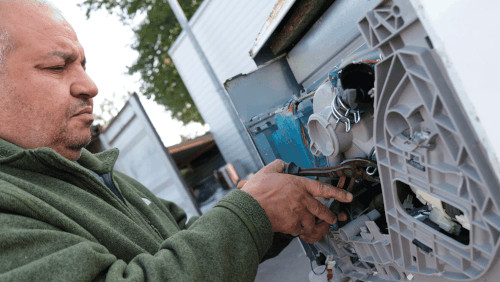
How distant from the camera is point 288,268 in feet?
11.0

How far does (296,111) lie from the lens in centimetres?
162

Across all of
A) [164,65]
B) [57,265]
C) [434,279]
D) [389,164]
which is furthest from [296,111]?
[164,65]

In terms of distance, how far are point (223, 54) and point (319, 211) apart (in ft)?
20.1

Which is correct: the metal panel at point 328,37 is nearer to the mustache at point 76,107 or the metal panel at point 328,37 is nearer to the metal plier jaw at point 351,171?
the metal plier jaw at point 351,171

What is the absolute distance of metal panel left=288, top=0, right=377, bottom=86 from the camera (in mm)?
1669

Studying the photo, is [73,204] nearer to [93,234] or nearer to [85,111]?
[93,234]

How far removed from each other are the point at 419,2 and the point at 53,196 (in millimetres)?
1074

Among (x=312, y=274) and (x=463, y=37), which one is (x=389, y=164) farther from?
(x=312, y=274)

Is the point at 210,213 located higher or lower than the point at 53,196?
lower

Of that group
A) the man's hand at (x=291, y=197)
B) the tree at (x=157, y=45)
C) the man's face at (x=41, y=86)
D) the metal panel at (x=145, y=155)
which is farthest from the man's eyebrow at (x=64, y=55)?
the tree at (x=157, y=45)

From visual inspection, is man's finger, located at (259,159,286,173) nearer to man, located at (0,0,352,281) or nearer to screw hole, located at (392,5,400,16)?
man, located at (0,0,352,281)

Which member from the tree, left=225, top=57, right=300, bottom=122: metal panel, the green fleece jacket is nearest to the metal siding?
the tree

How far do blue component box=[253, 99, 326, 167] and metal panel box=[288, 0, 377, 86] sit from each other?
1.39 ft

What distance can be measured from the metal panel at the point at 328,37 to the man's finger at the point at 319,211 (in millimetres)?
924
